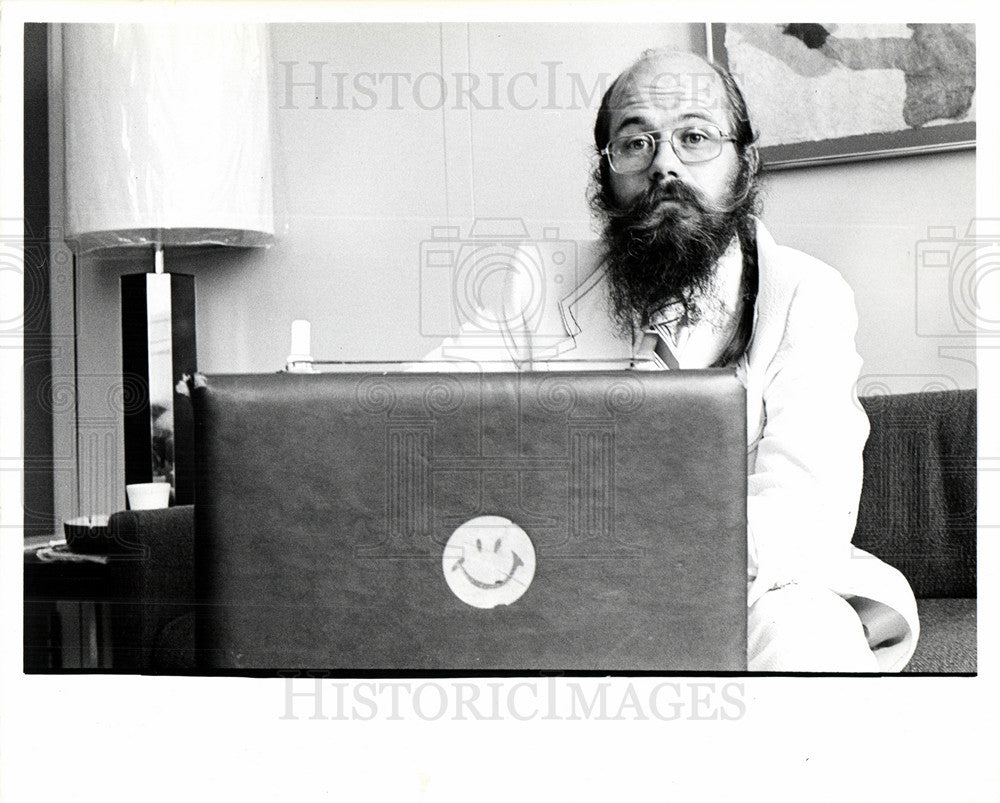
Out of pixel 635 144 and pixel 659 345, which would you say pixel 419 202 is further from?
pixel 659 345

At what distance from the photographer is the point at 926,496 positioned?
5.44ft

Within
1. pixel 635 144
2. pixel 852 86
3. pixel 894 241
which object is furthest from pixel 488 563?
pixel 852 86

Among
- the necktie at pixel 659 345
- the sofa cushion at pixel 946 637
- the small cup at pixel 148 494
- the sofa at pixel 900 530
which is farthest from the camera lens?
the small cup at pixel 148 494

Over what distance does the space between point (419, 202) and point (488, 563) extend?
1.05m

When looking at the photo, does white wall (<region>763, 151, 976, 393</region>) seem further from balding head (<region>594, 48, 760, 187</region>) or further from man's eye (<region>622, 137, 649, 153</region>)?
man's eye (<region>622, 137, 649, 153</region>)

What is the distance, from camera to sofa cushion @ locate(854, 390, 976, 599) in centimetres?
164

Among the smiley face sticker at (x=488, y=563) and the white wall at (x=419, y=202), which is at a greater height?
the white wall at (x=419, y=202)

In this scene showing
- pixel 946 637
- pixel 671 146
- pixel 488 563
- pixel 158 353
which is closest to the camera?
pixel 488 563

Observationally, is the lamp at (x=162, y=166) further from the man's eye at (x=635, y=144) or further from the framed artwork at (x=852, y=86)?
the framed artwork at (x=852, y=86)

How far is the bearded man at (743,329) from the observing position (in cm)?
143

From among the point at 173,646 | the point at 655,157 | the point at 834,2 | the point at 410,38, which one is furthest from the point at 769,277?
the point at 173,646

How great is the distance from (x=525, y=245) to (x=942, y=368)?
644 millimetres

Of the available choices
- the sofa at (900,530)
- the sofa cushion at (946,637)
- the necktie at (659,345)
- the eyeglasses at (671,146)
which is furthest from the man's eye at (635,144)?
the sofa cushion at (946,637)

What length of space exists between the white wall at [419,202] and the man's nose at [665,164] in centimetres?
13
